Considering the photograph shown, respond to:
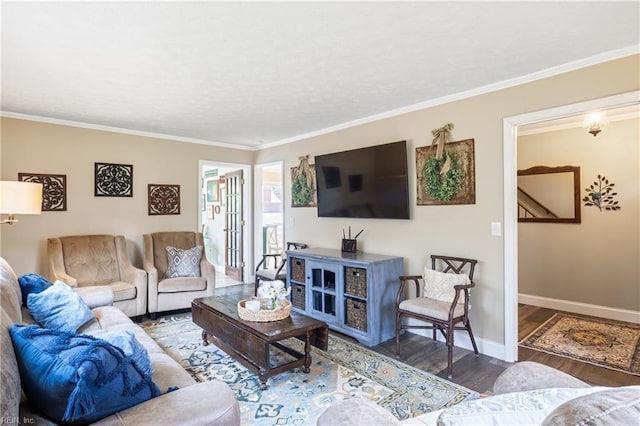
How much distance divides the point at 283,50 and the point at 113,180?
136 inches

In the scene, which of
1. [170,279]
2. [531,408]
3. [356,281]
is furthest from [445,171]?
[170,279]

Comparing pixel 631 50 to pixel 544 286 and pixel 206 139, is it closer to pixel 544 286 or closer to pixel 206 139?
pixel 544 286

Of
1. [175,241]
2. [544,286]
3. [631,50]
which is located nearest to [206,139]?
[175,241]

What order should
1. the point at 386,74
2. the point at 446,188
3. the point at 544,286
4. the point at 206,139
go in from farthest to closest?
the point at 206,139
the point at 544,286
the point at 446,188
the point at 386,74

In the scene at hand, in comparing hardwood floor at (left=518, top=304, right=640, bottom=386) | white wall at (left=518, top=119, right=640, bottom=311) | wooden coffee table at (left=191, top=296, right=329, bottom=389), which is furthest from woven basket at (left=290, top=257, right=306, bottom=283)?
white wall at (left=518, top=119, right=640, bottom=311)

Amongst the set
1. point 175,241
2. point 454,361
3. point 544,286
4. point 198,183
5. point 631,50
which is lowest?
point 454,361

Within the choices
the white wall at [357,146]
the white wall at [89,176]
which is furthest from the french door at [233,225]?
the white wall at [89,176]

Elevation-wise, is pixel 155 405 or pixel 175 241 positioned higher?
pixel 175 241

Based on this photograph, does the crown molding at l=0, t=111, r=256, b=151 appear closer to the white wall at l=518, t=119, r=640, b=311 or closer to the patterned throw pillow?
the patterned throw pillow

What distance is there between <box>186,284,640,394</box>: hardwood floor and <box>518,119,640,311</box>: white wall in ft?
4.13

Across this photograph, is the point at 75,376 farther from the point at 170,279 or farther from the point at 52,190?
the point at 52,190

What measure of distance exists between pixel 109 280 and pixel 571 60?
199 inches

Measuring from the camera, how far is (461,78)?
9.59 ft

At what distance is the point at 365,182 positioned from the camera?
403cm
